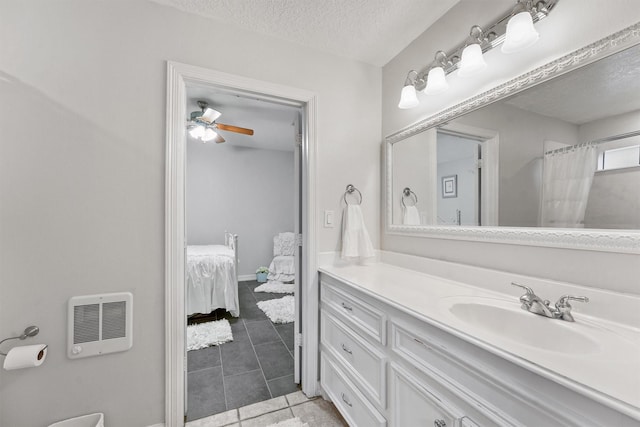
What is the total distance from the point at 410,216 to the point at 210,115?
2.27 metres

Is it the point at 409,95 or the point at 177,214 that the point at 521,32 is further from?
the point at 177,214

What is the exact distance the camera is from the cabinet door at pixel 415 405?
0.88 meters

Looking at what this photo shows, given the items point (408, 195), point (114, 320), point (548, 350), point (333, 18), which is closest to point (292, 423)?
point (114, 320)

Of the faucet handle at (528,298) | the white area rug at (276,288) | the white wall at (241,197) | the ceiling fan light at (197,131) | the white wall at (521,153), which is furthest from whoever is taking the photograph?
the white wall at (241,197)

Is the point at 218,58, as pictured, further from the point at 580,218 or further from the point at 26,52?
the point at 580,218

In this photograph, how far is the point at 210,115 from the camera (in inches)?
108

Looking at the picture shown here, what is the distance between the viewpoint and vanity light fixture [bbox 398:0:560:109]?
109 cm

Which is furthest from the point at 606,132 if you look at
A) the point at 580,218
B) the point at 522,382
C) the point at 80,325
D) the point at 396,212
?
the point at 80,325

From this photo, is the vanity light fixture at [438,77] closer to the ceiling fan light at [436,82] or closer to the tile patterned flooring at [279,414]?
the ceiling fan light at [436,82]

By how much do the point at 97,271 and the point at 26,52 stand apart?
1138 millimetres

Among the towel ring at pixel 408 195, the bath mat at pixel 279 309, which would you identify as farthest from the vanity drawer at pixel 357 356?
the bath mat at pixel 279 309

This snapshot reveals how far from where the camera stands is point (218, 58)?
163 cm

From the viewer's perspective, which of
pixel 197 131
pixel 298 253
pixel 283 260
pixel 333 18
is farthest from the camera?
pixel 283 260

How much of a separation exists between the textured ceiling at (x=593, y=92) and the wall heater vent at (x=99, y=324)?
225 cm
